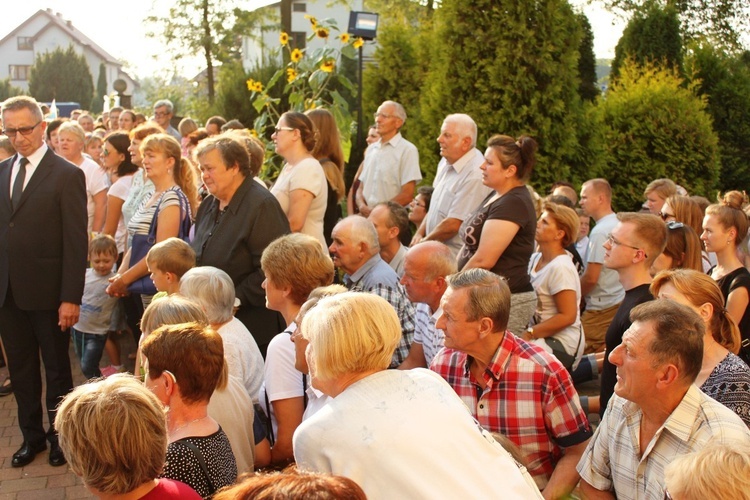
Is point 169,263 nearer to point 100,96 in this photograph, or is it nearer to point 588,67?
point 588,67

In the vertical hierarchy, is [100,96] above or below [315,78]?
below

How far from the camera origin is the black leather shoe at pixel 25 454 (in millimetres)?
4980

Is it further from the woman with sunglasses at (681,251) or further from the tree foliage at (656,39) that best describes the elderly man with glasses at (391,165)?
the tree foliage at (656,39)

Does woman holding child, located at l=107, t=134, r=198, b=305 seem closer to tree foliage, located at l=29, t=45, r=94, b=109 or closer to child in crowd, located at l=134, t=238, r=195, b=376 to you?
child in crowd, located at l=134, t=238, r=195, b=376

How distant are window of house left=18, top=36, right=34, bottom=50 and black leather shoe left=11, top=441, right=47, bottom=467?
275ft

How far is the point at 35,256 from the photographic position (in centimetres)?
492

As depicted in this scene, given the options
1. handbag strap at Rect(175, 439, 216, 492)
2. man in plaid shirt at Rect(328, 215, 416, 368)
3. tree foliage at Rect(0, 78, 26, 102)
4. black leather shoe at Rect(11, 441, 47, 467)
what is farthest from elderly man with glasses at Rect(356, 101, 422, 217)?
tree foliage at Rect(0, 78, 26, 102)

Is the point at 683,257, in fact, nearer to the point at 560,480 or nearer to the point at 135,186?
the point at 560,480

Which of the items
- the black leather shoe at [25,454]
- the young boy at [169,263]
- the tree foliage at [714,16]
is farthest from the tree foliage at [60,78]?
the young boy at [169,263]

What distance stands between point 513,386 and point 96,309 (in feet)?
13.6

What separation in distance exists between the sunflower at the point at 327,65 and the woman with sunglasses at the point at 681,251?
518 centimetres

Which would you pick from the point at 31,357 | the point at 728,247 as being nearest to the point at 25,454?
the point at 31,357

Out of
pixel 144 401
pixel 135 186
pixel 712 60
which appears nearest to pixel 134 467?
A: pixel 144 401

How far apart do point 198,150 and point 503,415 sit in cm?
278
